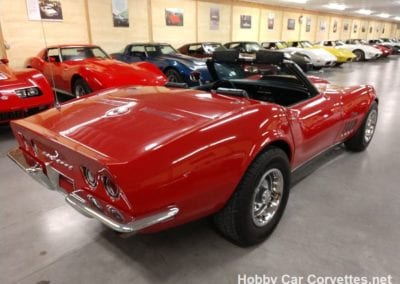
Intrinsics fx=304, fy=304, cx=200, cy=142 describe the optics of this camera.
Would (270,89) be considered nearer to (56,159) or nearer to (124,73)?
(56,159)

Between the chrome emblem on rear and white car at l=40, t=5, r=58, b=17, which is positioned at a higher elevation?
white car at l=40, t=5, r=58, b=17

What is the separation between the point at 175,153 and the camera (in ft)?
4.58

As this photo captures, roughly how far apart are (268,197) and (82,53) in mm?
5430

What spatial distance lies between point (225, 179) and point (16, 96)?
133 inches

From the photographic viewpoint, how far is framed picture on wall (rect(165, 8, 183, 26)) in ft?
38.1

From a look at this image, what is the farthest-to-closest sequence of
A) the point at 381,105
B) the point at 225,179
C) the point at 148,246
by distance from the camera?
the point at 381,105, the point at 148,246, the point at 225,179

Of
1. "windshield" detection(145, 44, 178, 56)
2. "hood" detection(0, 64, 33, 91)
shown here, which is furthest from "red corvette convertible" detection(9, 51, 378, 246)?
"windshield" detection(145, 44, 178, 56)

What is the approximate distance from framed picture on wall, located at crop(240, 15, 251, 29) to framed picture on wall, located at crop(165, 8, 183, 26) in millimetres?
4264

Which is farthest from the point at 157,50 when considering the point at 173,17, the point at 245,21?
the point at 245,21

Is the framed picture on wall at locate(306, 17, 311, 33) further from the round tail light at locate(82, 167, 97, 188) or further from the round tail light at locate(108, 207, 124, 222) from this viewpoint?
the round tail light at locate(108, 207, 124, 222)

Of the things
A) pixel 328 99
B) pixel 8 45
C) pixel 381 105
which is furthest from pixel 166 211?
pixel 8 45

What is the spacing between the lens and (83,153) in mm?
1430

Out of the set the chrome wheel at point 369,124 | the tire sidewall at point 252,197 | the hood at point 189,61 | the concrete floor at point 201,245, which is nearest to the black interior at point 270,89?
the concrete floor at point 201,245

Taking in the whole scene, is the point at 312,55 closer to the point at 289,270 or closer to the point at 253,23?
the point at 253,23
